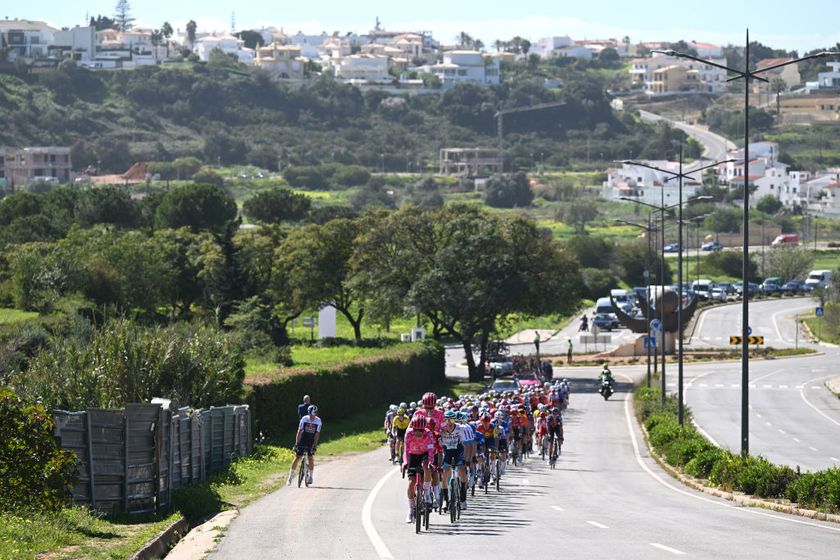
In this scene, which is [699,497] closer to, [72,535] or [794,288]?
[72,535]

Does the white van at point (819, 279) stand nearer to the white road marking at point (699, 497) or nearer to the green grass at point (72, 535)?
the white road marking at point (699, 497)

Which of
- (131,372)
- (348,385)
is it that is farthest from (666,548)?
(348,385)

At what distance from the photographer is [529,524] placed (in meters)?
23.1

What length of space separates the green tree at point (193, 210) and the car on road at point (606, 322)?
2938 cm

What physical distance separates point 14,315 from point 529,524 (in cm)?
4887

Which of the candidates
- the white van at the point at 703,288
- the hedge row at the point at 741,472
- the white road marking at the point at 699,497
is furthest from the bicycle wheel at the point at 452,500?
the white van at the point at 703,288

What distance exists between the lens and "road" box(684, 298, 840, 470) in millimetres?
47562

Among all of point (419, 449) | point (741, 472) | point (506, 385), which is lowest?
point (506, 385)

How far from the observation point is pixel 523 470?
A: 1437 inches

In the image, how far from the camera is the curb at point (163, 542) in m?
20.0

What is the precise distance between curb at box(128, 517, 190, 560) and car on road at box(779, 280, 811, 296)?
115 meters

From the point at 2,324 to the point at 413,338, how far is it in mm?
27179

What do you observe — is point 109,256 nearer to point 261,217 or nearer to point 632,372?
point 632,372

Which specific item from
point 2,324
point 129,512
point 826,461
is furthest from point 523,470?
point 2,324
